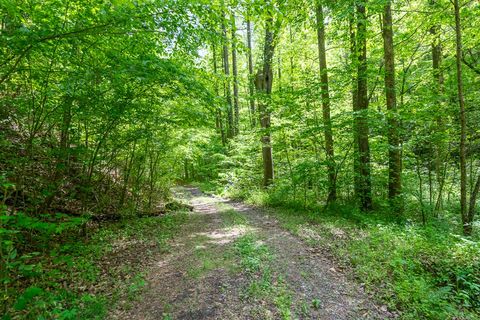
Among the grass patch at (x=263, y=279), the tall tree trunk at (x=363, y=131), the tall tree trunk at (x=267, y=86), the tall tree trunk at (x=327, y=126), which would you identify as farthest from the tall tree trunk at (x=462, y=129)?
the tall tree trunk at (x=267, y=86)

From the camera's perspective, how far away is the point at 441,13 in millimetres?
6078

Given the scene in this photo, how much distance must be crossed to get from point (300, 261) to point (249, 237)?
150 centimetres

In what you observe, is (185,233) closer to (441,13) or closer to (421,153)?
(421,153)

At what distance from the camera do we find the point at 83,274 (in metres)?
4.18

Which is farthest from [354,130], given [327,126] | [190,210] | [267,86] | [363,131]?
[190,210]

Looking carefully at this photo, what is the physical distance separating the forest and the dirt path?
0.03m

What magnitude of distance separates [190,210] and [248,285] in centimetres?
661

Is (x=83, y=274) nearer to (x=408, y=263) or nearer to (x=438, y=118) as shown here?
(x=408, y=263)

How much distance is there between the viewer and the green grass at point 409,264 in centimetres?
329

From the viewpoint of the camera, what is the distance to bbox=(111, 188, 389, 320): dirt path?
3.24m

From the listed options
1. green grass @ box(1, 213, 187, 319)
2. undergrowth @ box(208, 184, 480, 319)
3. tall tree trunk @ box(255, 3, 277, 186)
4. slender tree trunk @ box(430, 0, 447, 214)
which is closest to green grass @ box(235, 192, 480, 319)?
undergrowth @ box(208, 184, 480, 319)

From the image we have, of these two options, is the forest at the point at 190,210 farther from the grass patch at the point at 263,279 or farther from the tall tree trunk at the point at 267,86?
the tall tree trunk at the point at 267,86

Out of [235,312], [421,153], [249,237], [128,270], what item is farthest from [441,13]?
[128,270]

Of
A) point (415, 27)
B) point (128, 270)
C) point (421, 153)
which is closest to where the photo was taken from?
point (128, 270)
